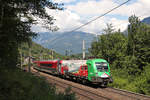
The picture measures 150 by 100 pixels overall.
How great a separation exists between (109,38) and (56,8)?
22.6 m

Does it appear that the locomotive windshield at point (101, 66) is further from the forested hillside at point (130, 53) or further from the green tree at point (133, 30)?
the green tree at point (133, 30)

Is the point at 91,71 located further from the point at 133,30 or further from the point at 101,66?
the point at 133,30

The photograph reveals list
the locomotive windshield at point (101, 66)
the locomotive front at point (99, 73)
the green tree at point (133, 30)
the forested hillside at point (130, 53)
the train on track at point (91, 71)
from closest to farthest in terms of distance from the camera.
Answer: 1. the locomotive front at point (99, 73)
2. the train on track at point (91, 71)
3. the locomotive windshield at point (101, 66)
4. the forested hillside at point (130, 53)
5. the green tree at point (133, 30)

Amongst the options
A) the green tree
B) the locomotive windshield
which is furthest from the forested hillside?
the locomotive windshield

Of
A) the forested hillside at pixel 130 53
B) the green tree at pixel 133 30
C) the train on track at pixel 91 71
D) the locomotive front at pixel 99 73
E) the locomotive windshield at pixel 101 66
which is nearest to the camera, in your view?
the locomotive front at pixel 99 73

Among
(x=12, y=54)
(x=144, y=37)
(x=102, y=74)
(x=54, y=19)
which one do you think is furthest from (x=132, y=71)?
(x=12, y=54)

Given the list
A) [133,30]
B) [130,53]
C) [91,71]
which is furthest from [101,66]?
[130,53]

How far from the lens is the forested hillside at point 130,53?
21.4m

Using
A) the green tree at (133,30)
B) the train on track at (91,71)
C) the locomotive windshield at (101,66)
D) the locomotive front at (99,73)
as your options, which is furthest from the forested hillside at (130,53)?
the locomotive windshield at (101,66)

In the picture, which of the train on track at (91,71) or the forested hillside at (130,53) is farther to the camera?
the forested hillside at (130,53)

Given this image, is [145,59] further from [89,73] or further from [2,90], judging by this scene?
[2,90]

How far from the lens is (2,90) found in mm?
4926

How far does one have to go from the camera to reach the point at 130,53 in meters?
27.5

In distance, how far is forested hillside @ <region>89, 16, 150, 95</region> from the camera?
21439mm
